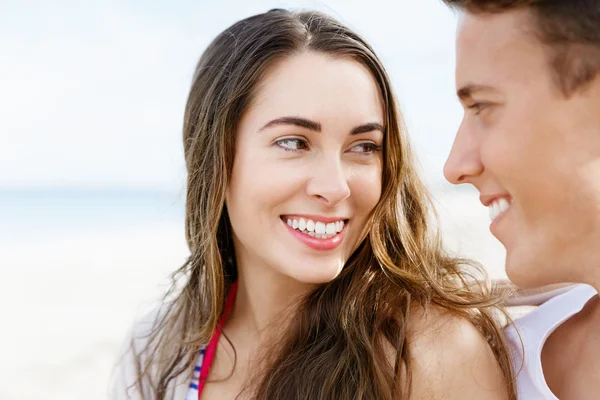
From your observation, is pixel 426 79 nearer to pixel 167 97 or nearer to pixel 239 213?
pixel 167 97

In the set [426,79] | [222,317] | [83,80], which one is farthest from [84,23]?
[222,317]

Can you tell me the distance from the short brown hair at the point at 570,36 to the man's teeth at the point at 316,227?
1218 mm

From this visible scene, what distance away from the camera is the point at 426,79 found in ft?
58.9

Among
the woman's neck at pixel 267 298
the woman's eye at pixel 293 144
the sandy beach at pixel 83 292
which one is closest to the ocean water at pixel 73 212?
the sandy beach at pixel 83 292

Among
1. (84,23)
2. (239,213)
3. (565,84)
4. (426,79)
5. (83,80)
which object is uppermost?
(84,23)

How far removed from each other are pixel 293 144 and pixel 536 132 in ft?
3.81

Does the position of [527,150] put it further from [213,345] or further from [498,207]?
[213,345]

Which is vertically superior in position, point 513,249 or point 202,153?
point 202,153

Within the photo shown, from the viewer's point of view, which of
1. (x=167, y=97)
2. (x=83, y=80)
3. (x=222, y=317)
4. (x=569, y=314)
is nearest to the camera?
(x=569, y=314)

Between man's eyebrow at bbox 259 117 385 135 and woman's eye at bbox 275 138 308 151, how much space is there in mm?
77

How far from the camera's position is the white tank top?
Answer: 2473mm

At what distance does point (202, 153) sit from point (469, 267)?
4.43 feet

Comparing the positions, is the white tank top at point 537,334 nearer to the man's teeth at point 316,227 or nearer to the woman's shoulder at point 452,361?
the woman's shoulder at point 452,361

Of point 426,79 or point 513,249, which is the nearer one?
point 513,249
